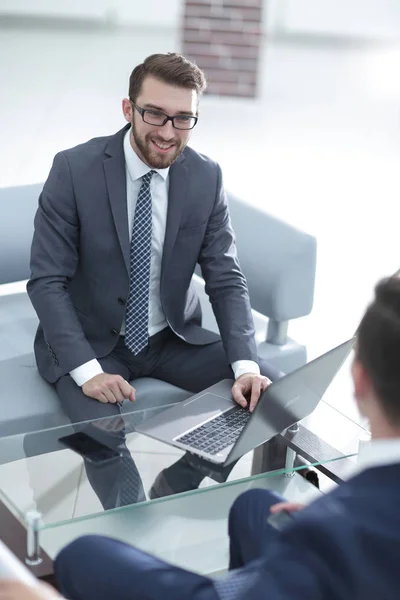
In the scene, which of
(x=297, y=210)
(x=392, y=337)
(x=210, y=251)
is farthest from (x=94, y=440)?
(x=297, y=210)

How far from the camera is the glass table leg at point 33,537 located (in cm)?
206

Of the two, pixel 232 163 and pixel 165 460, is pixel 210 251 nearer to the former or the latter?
pixel 165 460

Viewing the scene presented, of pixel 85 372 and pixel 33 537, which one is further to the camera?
pixel 85 372

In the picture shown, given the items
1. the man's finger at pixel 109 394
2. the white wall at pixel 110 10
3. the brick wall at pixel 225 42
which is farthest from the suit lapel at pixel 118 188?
the white wall at pixel 110 10

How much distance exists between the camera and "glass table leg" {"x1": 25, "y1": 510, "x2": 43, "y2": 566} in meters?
2.06

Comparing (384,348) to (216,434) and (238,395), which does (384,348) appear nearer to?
(216,434)

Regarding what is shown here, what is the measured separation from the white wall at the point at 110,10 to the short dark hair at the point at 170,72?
614cm

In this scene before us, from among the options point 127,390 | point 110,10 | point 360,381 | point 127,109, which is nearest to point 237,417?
point 127,390

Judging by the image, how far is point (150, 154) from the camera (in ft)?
Result: 9.04

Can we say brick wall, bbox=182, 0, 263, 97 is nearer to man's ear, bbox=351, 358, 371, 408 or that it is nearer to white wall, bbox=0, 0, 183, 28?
white wall, bbox=0, 0, 183, 28

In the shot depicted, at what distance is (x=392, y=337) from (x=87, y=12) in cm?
779

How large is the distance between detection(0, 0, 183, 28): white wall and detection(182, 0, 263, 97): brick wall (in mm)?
1060

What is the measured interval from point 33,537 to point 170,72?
1.29 meters

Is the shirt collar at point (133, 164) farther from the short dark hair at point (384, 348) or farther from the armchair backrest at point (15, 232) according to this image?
the short dark hair at point (384, 348)
